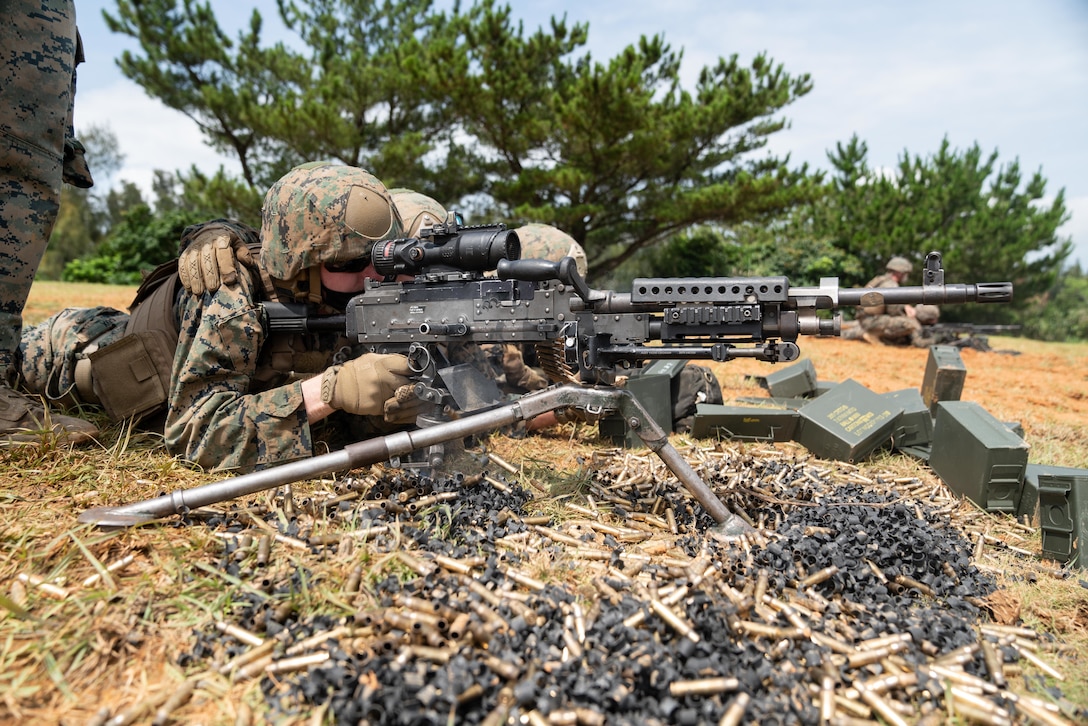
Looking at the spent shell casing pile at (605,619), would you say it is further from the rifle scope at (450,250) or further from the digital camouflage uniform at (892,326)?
the digital camouflage uniform at (892,326)

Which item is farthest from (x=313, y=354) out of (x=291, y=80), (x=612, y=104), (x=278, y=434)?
(x=291, y=80)

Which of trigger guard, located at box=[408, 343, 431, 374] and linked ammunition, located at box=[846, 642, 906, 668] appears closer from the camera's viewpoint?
linked ammunition, located at box=[846, 642, 906, 668]

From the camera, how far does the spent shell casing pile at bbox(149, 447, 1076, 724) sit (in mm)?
2303

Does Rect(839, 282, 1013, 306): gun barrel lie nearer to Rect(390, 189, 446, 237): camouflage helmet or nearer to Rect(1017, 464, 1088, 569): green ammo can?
Rect(1017, 464, 1088, 569): green ammo can

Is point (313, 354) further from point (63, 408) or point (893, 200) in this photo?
point (893, 200)

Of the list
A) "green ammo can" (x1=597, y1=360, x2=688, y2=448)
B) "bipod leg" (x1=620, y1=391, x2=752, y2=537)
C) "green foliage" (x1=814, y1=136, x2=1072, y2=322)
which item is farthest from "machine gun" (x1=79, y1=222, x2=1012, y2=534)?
"green foliage" (x1=814, y1=136, x2=1072, y2=322)

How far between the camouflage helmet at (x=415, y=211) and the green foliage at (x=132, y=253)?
772 inches

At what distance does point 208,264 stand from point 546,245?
3199 millimetres

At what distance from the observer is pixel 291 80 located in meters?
21.0

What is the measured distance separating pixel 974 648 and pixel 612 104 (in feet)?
49.5

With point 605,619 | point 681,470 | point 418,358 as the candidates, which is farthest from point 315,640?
point 681,470

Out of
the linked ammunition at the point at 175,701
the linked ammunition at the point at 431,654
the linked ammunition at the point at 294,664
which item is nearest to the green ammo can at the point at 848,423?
the linked ammunition at the point at 431,654

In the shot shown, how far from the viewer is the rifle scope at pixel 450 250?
3.74 metres

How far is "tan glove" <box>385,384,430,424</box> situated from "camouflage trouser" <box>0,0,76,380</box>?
2.29 meters
